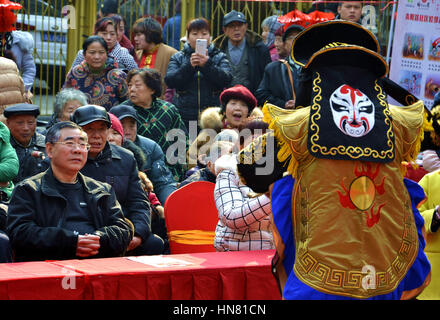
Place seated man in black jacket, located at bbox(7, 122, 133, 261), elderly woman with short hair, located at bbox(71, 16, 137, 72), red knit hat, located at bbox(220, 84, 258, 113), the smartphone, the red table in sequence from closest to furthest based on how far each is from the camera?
the red table → seated man in black jacket, located at bbox(7, 122, 133, 261) → red knit hat, located at bbox(220, 84, 258, 113) → the smartphone → elderly woman with short hair, located at bbox(71, 16, 137, 72)

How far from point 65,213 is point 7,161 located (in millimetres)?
1125

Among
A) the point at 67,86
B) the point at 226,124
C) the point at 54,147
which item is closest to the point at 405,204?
the point at 54,147

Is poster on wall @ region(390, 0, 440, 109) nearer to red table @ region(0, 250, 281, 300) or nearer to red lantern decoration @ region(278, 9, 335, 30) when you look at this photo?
red lantern decoration @ region(278, 9, 335, 30)

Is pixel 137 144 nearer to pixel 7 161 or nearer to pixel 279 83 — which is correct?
pixel 7 161

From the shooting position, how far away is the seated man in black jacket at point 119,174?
577 centimetres

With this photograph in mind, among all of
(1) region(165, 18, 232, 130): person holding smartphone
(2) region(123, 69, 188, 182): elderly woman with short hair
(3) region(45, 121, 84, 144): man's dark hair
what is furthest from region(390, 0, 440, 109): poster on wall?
(3) region(45, 121, 84, 144): man's dark hair

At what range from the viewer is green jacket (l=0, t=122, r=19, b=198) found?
5.86m

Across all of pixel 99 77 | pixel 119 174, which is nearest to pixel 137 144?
pixel 119 174

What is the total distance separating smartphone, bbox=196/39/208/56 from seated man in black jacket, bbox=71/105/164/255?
247 cm

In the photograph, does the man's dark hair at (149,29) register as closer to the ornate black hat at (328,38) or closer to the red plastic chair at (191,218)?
the red plastic chair at (191,218)

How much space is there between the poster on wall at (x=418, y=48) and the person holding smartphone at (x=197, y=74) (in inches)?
74.3

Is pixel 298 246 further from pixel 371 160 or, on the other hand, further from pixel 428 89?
pixel 428 89

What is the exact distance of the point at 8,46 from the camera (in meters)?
8.55

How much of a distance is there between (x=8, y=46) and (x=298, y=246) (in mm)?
5583
